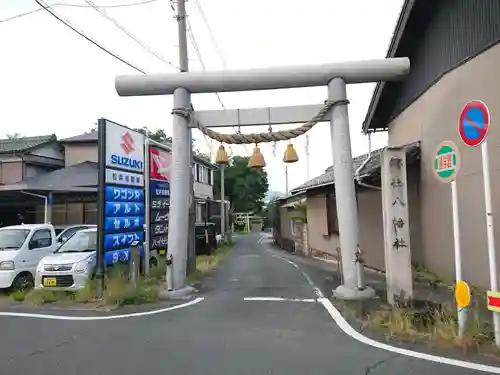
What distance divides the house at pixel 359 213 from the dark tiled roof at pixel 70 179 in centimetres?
1080

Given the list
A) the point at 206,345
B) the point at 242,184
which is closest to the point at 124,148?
the point at 206,345

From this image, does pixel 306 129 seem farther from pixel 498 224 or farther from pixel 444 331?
pixel 444 331

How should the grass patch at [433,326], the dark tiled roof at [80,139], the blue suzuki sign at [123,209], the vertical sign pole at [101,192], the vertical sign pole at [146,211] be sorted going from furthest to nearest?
1. the dark tiled roof at [80,139]
2. the vertical sign pole at [146,211]
3. the blue suzuki sign at [123,209]
4. the vertical sign pole at [101,192]
5. the grass patch at [433,326]

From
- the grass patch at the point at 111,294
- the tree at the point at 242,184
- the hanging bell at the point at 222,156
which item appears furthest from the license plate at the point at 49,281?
the tree at the point at 242,184

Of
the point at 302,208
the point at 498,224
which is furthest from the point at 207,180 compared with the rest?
the point at 498,224

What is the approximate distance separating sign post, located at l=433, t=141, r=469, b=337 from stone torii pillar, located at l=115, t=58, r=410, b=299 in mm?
3342

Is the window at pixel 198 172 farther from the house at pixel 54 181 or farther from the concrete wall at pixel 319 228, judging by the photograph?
the concrete wall at pixel 319 228

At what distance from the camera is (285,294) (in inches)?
393

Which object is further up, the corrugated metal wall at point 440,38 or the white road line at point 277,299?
the corrugated metal wall at point 440,38

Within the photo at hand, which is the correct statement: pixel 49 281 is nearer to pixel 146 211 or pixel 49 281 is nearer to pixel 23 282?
pixel 23 282

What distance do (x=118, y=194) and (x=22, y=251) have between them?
3.10 metres

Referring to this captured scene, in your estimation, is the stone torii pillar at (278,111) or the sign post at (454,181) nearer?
the sign post at (454,181)

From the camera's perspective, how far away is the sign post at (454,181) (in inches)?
232

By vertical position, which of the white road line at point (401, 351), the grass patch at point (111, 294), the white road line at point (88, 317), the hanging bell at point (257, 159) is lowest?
the white road line at point (401, 351)
